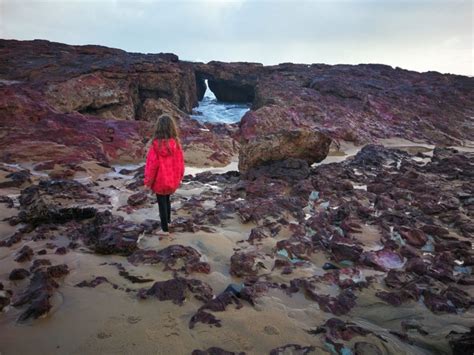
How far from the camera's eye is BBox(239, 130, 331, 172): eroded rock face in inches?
327

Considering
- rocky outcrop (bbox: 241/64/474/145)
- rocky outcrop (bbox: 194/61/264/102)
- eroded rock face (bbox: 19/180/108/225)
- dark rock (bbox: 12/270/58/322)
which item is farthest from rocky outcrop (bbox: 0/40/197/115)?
dark rock (bbox: 12/270/58/322)

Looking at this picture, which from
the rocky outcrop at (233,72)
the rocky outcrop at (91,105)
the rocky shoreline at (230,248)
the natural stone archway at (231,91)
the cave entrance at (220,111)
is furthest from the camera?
the natural stone archway at (231,91)

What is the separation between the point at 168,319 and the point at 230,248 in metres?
1.59

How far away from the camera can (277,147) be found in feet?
27.5

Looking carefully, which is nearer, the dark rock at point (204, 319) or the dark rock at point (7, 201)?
the dark rock at point (204, 319)

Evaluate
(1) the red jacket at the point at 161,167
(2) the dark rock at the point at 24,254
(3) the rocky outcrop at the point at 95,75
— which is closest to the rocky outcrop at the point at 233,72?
(3) the rocky outcrop at the point at 95,75

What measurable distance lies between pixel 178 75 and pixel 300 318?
18381mm

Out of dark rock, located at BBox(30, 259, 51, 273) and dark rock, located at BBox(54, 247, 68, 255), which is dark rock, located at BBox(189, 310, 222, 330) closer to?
dark rock, located at BBox(30, 259, 51, 273)

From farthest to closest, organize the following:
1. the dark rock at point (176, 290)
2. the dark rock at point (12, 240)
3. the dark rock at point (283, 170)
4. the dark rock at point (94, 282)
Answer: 1. the dark rock at point (283, 170)
2. the dark rock at point (12, 240)
3. the dark rock at point (94, 282)
4. the dark rock at point (176, 290)

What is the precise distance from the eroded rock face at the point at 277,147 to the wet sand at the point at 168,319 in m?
4.47

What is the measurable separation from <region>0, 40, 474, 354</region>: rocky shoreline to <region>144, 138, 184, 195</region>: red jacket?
57cm

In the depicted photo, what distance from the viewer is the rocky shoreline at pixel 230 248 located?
2.72 m

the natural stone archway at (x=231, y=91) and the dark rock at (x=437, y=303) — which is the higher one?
the natural stone archway at (x=231, y=91)

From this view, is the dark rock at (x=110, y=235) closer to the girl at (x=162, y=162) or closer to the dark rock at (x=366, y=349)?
the girl at (x=162, y=162)
